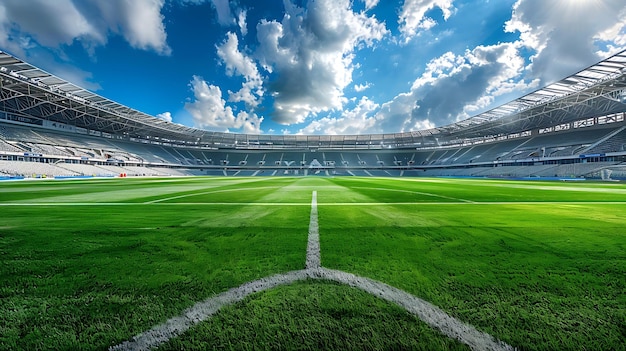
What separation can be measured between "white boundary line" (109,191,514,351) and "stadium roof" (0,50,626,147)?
37.2 meters

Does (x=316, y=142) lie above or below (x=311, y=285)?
above

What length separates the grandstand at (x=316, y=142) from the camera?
100ft

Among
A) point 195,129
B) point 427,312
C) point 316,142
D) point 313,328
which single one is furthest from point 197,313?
point 316,142

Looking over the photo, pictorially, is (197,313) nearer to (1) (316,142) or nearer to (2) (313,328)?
(2) (313,328)

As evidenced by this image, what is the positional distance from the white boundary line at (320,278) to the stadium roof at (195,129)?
37.2 metres

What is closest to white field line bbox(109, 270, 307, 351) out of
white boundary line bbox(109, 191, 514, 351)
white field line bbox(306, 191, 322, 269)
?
white boundary line bbox(109, 191, 514, 351)

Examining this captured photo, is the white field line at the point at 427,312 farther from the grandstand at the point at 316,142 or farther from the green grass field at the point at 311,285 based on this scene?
the grandstand at the point at 316,142

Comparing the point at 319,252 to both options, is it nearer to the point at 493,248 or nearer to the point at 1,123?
the point at 493,248

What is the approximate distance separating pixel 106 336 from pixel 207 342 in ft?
1.82

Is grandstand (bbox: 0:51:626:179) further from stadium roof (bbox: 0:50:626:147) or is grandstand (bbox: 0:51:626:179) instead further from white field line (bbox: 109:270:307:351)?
white field line (bbox: 109:270:307:351)

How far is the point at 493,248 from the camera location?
2721 millimetres

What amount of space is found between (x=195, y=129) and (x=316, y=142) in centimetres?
3574

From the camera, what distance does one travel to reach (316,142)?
254 feet

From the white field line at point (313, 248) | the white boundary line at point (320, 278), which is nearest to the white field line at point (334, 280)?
the white boundary line at point (320, 278)
